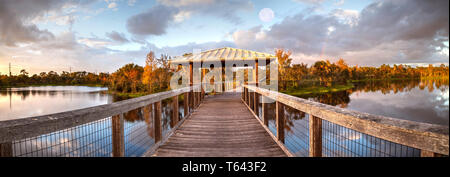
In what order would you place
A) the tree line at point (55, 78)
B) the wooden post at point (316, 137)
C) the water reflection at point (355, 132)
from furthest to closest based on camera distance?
the tree line at point (55, 78) < the water reflection at point (355, 132) < the wooden post at point (316, 137)

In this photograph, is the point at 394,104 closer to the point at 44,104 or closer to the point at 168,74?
the point at 168,74

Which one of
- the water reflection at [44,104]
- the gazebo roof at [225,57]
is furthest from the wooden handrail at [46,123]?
the water reflection at [44,104]

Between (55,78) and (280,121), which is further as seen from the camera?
(55,78)

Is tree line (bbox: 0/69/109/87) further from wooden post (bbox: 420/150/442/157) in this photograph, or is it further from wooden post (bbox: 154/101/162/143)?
wooden post (bbox: 420/150/442/157)

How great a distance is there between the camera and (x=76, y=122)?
1.45m

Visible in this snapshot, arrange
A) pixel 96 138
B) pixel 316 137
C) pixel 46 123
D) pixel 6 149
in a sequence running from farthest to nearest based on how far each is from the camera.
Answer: pixel 96 138
pixel 316 137
pixel 46 123
pixel 6 149

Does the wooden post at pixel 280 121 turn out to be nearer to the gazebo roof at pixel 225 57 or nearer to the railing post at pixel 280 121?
the railing post at pixel 280 121

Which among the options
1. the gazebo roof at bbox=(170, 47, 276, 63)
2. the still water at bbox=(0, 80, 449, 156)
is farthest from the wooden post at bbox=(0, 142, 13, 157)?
the gazebo roof at bbox=(170, 47, 276, 63)

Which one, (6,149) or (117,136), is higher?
(6,149)

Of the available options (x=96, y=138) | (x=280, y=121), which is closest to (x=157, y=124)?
(x=280, y=121)

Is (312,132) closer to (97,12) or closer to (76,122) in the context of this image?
(76,122)

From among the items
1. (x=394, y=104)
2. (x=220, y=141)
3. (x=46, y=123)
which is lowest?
(x=394, y=104)

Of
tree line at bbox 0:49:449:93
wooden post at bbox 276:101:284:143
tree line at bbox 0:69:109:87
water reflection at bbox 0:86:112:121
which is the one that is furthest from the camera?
tree line at bbox 0:69:109:87

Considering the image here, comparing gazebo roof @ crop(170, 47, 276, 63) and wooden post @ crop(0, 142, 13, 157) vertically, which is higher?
gazebo roof @ crop(170, 47, 276, 63)
